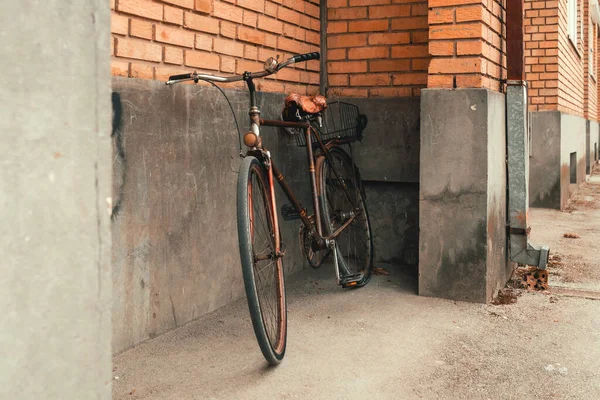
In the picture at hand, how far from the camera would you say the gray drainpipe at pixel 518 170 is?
14.8 feet

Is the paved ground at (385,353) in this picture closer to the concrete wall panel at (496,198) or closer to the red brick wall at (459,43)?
the concrete wall panel at (496,198)

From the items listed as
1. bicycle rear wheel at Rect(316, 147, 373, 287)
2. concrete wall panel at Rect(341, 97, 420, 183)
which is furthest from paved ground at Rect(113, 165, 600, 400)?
concrete wall panel at Rect(341, 97, 420, 183)

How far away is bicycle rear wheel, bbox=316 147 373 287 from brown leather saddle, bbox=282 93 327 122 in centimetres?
33

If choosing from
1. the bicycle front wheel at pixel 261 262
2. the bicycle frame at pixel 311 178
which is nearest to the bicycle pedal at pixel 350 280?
the bicycle frame at pixel 311 178

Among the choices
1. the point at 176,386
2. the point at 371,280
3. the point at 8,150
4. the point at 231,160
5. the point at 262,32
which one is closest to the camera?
the point at 8,150

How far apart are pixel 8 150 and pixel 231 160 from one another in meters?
2.85

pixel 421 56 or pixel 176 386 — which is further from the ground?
pixel 421 56


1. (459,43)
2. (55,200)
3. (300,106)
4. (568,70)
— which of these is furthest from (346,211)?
(568,70)

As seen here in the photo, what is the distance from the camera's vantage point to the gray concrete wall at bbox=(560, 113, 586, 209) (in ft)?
28.9

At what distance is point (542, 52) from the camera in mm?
8680

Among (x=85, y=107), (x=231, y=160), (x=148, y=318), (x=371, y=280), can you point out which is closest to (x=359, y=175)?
(x=371, y=280)

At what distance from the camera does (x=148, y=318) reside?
130 inches

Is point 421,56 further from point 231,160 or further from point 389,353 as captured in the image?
point 389,353

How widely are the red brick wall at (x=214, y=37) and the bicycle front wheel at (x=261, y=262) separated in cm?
83
